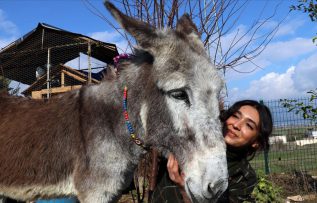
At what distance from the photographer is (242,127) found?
287 cm

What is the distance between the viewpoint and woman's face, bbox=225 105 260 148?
2.87 metres

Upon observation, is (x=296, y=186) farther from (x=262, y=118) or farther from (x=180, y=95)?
(x=180, y=95)

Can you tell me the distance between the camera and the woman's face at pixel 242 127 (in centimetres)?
287

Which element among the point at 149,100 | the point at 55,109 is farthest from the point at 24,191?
the point at 149,100

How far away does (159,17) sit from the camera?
4.09 meters

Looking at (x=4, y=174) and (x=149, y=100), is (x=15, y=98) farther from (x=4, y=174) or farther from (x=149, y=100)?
(x=149, y=100)

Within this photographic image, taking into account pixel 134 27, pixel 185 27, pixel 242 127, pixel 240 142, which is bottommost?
pixel 240 142

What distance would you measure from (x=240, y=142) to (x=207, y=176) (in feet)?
3.59

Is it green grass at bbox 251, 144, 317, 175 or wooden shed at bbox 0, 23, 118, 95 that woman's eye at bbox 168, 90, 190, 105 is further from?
green grass at bbox 251, 144, 317, 175

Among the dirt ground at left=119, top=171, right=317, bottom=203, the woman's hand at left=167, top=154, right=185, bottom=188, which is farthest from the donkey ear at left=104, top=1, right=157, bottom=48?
the dirt ground at left=119, top=171, right=317, bottom=203

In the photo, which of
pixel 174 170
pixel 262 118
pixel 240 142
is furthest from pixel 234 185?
pixel 174 170

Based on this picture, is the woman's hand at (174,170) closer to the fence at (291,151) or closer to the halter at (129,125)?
the halter at (129,125)

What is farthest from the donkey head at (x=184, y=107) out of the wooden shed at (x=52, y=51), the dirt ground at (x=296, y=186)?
the wooden shed at (x=52, y=51)

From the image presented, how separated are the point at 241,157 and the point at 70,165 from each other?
1.55m
